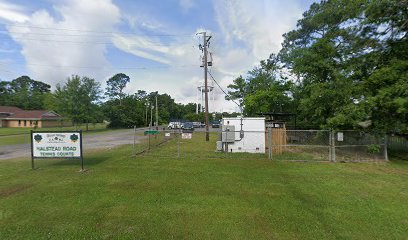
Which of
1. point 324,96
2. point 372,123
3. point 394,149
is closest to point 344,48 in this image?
point 324,96

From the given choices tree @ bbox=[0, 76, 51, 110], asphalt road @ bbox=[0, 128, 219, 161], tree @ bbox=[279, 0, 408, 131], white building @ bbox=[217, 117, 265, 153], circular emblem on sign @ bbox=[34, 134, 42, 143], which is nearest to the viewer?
circular emblem on sign @ bbox=[34, 134, 42, 143]

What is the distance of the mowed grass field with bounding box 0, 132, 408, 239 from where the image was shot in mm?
4227

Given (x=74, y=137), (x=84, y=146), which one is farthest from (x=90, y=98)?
(x=74, y=137)

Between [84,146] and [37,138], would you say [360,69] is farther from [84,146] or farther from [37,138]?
[84,146]

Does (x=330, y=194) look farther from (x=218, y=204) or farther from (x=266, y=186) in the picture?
(x=218, y=204)

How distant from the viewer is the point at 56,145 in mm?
9266

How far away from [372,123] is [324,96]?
262cm

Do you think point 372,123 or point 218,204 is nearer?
point 218,204

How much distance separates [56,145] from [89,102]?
31.1m

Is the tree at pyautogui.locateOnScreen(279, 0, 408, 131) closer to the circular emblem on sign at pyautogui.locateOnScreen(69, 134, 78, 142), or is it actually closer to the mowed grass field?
the mowed grass field

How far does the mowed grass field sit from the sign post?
580mm

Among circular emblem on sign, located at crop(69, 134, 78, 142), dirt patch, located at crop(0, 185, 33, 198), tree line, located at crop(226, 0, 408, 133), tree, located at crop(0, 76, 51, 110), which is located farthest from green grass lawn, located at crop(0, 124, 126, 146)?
tree, located at crop(0, 76, 51, 110)

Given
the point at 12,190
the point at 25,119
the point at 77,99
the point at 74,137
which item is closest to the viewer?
the point at 12,190

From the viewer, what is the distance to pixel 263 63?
31703 millimetres
